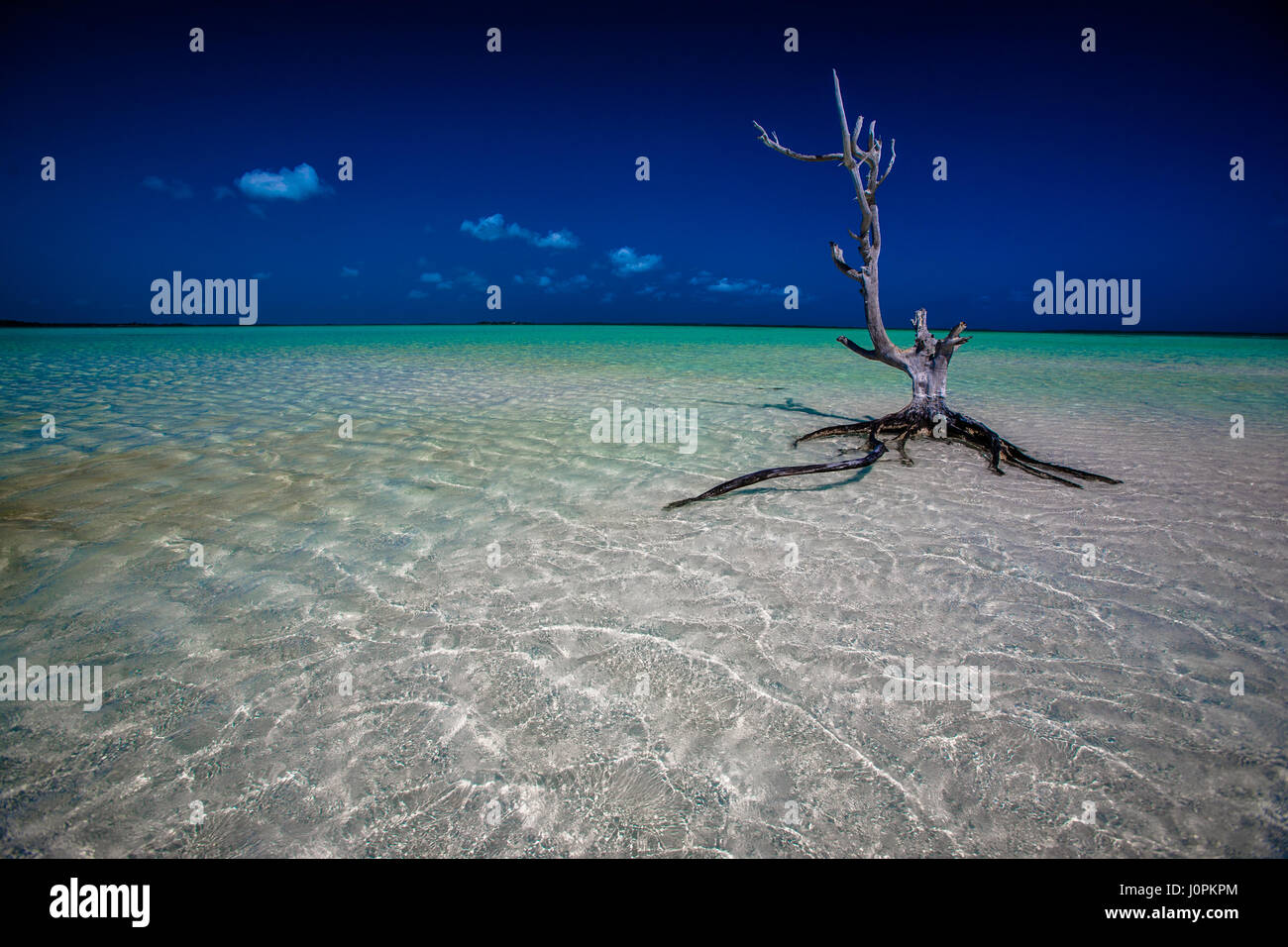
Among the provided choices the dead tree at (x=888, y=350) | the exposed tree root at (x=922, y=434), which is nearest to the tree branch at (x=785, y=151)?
the dead tree at (x=888, y=350)

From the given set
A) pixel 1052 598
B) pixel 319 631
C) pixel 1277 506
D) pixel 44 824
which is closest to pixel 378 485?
pixel 319 631

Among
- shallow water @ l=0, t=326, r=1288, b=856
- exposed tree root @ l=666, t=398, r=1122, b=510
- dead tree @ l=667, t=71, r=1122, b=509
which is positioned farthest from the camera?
dead tree @ l=667, t=71, r=1122, b=509

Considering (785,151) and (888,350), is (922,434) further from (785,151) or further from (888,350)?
(785,151)

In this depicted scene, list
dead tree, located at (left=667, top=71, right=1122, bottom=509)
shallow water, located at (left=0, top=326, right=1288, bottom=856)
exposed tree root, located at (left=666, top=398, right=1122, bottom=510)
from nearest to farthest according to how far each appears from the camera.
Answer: shallow water, located at (left=0, top=326, right=1288, bottom=856), exposed tree root, located at (left=666, top=398, right=1122, bottom=510), dead tree, located at (left=667, top=71, right=1122, bottom=509)

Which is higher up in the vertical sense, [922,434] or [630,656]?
[922,434]

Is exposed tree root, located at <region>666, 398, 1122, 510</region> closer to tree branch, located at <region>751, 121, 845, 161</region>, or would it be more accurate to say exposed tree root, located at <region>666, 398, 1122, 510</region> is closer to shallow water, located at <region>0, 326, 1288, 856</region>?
shallow water, located at <region>0, 326, 1288, 856</region>

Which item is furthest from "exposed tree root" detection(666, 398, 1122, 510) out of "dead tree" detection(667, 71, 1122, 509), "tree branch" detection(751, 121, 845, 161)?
"tree branch" detection(751, 121, 845, 161)

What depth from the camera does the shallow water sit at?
5.80 feet

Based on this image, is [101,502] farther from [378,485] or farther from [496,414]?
[496,414]

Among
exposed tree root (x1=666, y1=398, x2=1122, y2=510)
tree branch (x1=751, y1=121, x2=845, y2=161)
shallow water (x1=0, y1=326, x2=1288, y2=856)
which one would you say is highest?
tree branch (x1=751, y1=121, x2=845, y2=161)

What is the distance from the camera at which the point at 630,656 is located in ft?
8.60

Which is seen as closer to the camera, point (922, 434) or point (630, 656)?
point (630, 656)

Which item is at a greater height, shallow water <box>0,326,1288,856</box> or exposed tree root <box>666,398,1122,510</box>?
exposed tree root <box>666,398,1122,510</box>

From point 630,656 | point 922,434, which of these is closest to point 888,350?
point 922,434
